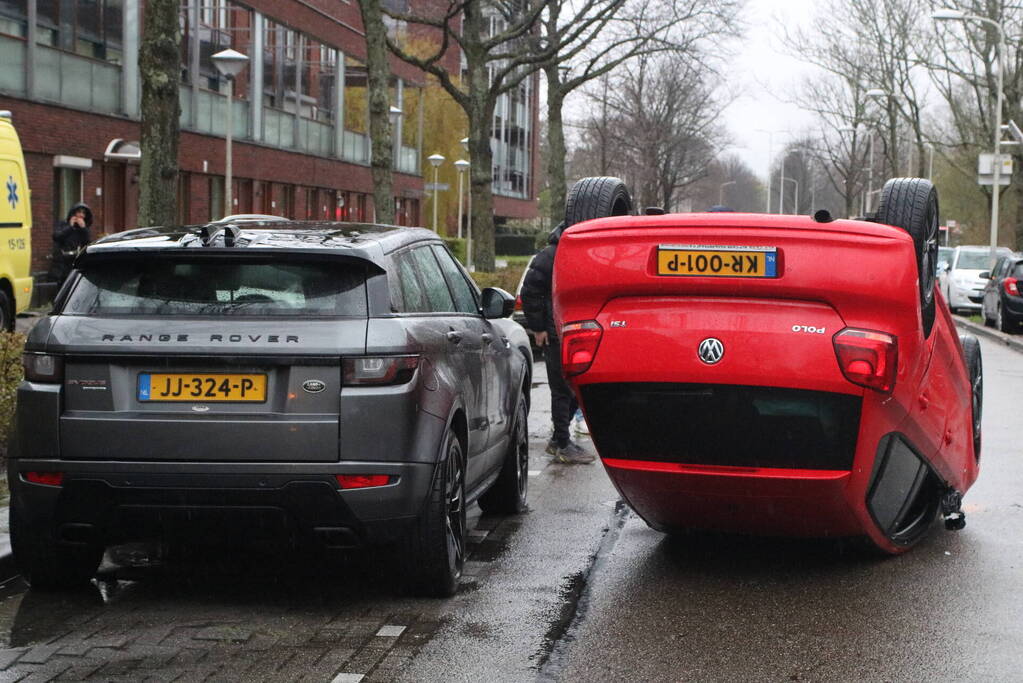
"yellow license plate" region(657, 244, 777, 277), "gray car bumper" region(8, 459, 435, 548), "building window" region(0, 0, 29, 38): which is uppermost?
"building window" region(0, 0, 29, 38)

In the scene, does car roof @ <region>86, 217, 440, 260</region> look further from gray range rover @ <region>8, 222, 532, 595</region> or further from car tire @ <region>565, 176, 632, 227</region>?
car tire @ <region>565, 176, 632, 227</region>

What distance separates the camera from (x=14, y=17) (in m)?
26.7

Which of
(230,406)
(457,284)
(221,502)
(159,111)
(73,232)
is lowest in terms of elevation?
(221,502)

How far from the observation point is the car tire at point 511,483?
807 cm

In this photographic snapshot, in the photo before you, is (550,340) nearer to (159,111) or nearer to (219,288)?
(219,288)

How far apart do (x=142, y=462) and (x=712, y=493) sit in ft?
→ 7.74

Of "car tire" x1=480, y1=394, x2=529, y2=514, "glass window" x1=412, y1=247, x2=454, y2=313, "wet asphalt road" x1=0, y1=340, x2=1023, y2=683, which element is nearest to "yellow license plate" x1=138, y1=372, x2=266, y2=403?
"wet asphalt road" x1=0, y1=340, x2=1023, y2=683

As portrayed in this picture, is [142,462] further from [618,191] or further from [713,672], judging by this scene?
[618,191]

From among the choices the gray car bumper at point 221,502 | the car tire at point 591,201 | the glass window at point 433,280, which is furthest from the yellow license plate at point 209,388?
the car tire at point 591,201

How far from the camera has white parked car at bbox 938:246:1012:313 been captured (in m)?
35.2

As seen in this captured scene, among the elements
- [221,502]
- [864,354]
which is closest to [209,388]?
[221,502]

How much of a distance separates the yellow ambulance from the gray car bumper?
37.7 ft

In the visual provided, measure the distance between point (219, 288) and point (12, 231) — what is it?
12.1m

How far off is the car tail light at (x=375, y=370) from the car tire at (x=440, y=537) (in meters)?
0.44
